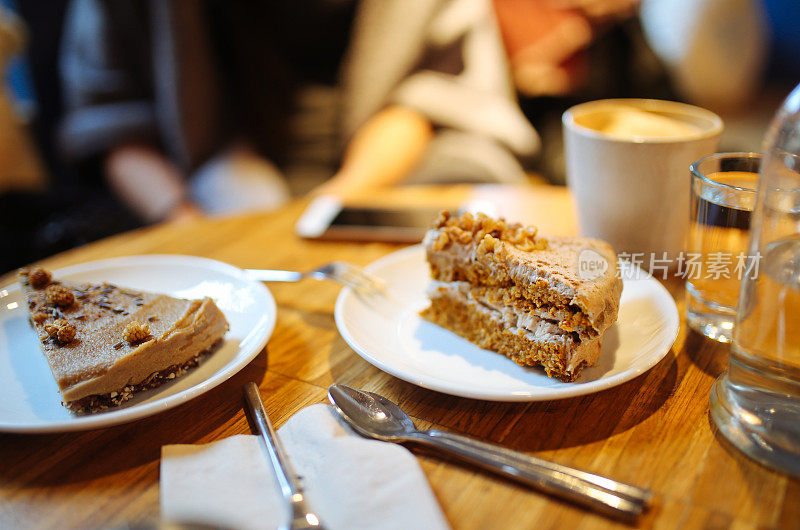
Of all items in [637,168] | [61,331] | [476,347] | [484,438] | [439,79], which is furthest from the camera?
[439,79]

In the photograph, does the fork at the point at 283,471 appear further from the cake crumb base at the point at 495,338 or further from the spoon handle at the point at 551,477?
the cake crumb base at the point at 495,338

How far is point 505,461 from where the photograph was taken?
2.21 feet

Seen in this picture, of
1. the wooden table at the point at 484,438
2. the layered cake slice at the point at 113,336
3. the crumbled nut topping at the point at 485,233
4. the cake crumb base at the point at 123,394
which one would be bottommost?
the wooden table at the point at 484,438

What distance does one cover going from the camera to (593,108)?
1.30 metres

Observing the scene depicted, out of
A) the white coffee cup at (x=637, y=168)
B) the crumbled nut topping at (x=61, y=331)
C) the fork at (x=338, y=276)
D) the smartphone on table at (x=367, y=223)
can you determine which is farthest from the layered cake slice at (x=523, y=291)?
the crumbled nut topping at (x=61, y=331)

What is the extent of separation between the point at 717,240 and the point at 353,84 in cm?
166

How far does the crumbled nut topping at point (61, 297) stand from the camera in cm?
97

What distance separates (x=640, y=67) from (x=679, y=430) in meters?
1.98

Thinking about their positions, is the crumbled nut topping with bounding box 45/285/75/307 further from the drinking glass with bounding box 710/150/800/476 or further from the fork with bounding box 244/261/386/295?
the drinking glass with bounding box 710/150/800/476

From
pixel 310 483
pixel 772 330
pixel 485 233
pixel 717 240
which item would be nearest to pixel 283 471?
pixel 310 483

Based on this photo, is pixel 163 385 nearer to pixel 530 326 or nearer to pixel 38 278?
pixel 38 278

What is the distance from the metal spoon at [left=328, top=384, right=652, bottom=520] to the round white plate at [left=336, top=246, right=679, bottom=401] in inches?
2.4

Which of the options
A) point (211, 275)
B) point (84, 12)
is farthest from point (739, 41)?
point (84, 12)

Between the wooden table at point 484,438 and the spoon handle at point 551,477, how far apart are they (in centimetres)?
1
